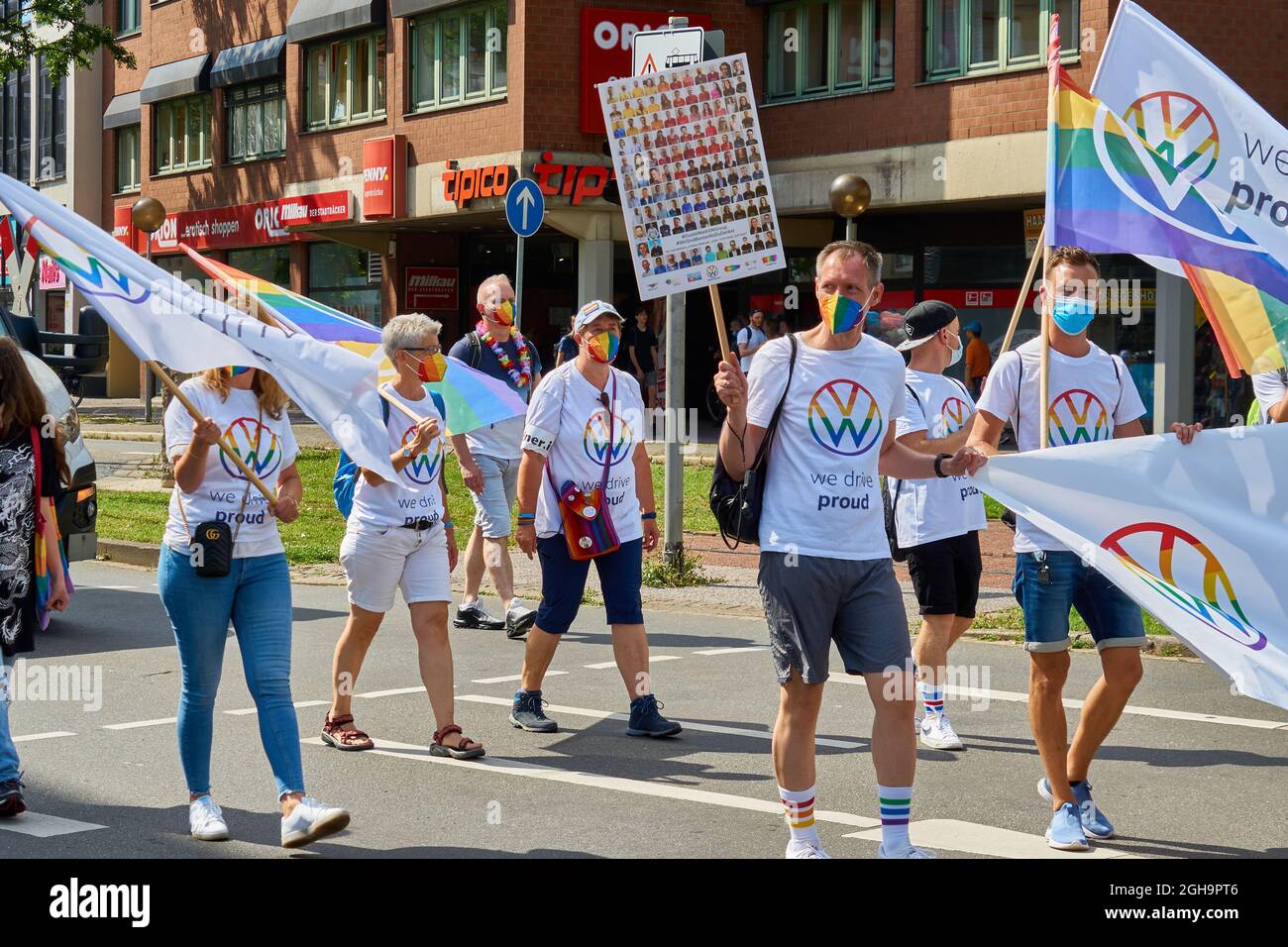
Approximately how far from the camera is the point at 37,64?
158 ft

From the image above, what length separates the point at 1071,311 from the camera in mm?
6297

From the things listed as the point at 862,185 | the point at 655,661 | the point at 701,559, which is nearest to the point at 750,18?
the point at 862,185

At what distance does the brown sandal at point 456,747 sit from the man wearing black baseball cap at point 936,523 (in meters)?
→ 2.05

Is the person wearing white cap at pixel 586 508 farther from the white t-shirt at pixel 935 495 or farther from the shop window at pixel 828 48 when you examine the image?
the shop window at pixel 828 48

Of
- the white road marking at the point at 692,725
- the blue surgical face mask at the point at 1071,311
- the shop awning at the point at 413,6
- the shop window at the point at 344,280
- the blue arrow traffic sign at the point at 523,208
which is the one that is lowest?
the white road marking at the point at 692,725

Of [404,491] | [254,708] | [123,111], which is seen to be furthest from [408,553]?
[123,111]

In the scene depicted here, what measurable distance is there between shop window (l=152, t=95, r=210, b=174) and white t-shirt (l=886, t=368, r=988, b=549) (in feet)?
111

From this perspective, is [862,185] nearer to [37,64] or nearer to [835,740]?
[835,740]

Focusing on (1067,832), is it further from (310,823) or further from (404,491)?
(404,491)

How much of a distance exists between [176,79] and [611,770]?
3549 centimetres

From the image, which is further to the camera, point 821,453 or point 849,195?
point 849,195

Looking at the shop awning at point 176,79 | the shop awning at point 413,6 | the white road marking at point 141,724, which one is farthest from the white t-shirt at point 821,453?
the shop awning at point 176,79

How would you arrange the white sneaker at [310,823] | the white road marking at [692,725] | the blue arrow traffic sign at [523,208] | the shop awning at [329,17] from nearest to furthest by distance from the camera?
the white sneaker at [310,823]
the white road marking at [692,725]
the blue arrow traffic sign at [523,208]
the shop awning at [329,17]

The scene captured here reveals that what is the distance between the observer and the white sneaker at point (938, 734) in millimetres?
7902
